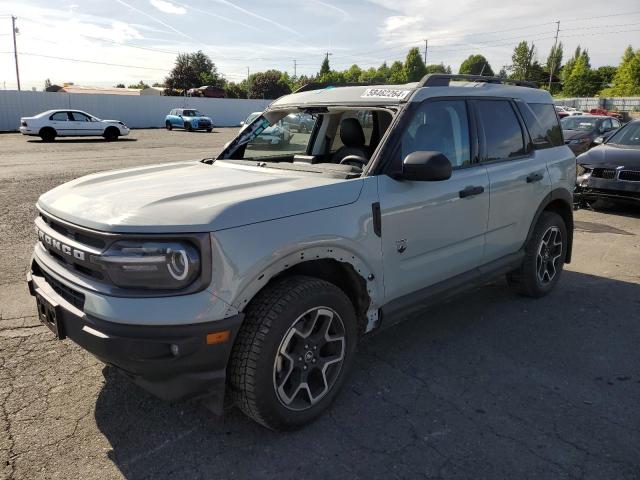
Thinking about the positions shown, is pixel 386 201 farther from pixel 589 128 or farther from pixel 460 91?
pixel 589 128

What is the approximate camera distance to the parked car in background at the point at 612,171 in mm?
8352

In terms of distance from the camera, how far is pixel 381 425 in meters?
2.88

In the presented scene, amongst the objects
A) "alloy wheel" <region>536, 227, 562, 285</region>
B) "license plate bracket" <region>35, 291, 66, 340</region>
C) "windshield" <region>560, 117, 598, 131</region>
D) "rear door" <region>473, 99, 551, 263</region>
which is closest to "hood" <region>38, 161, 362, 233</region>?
"license plate bracket" <region>35, 291, 66, 340</region>

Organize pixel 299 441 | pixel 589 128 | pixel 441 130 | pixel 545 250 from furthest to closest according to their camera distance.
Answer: pixel 589 128
pixel 545 250
pixel 441 130
pixel 299 441

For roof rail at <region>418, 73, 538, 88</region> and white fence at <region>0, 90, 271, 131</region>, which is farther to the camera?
white fence at <region>0, 90, 271, 131</region>

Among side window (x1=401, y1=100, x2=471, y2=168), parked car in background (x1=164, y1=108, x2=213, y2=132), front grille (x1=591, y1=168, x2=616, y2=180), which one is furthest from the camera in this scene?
parked car in background (x1=164, y1=108, x2=213, y2=132)

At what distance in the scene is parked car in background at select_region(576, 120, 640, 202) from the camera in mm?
8352

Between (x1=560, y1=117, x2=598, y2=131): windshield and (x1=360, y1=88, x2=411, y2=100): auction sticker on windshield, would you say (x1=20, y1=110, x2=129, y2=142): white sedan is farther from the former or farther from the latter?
(x1=360, y1=88, x2=411, y2=100): auction sticker on windshield

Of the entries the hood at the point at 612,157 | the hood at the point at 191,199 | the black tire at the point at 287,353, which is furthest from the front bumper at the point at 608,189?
the black tire at the point at 287,353

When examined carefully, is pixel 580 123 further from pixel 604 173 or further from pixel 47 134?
pixel 47 134

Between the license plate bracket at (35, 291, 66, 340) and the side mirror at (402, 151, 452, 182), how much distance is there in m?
2.06

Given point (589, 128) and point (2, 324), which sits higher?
point (589, 128)

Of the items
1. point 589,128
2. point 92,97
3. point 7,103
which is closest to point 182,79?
point 92,97

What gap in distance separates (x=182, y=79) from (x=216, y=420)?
7987 centimetres
